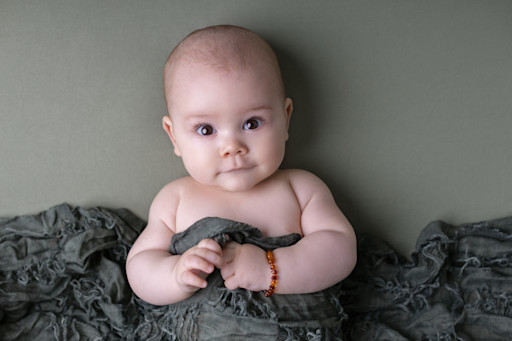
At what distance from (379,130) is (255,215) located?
0.50 meters

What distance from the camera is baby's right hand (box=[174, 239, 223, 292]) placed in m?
1.02

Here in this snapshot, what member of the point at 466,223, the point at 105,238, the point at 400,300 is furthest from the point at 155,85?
the point at 466,223

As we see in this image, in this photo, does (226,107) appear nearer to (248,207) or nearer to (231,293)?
(248,207)

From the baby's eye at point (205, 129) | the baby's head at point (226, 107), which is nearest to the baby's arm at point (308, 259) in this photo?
the baby's head at point (226, 107)

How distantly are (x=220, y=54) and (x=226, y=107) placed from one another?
0.14 m

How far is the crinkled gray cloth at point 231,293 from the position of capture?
1.12 meters

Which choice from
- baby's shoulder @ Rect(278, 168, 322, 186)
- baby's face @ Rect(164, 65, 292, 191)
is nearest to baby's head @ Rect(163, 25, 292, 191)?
baby's face @ Rect(164, 65, 292, 191)

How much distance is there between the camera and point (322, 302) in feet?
3.84

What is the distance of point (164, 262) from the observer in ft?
3.76

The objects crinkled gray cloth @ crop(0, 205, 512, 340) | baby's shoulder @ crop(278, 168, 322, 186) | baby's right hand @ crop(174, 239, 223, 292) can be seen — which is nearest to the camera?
baby's right hand @ crop(174, 239, 223, 292)

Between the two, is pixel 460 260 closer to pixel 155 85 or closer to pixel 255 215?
pixel 255 215

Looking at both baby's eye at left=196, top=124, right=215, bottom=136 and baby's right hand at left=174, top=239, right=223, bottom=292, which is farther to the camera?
baby's eye at left=196, top=124, right=215, bottom=136

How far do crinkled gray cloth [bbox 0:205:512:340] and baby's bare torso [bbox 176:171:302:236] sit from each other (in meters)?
0.06

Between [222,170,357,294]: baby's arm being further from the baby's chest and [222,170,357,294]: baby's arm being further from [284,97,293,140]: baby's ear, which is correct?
[284,97,293,140]: baby's ear
